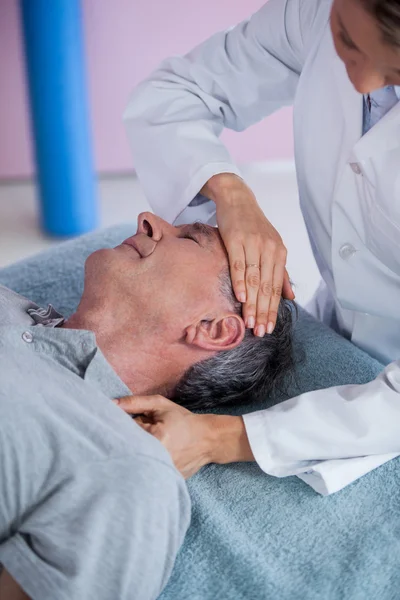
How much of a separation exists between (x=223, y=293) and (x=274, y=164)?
2.94 meters

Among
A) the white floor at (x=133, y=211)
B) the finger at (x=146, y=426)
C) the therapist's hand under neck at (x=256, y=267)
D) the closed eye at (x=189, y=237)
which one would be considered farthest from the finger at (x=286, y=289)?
the white floor at (x=133, y=211)

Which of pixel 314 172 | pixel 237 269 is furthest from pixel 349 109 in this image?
pixel 237 269

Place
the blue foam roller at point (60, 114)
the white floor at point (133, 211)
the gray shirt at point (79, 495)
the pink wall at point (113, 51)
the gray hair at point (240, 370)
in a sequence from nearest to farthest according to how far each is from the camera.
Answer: the gray shirt at point (79, 495) < the gray hair at point (240, 370) < the blue foam roller at point (60, 114) < the white floor at point (133, 211) < the pink wall at point (113, 51)

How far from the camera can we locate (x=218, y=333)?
1362mm

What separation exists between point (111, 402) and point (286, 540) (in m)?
0.40

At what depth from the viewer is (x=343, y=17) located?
104 centimetres

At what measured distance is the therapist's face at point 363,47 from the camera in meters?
0.97

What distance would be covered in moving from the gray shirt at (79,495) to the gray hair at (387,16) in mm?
681

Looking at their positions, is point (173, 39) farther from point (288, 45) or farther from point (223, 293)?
point (223, 293)

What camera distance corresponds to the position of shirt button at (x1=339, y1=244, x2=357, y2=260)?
1410mm

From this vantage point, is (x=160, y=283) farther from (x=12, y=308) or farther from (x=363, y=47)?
(x=363, y=47)

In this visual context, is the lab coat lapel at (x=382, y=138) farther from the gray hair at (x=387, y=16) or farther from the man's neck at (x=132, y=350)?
the man's neck at (x=132, y=350)

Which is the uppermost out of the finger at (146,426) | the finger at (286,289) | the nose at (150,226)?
the nose at (150,226)

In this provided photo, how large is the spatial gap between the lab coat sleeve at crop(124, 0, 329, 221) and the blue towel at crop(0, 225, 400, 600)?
0.65 m
